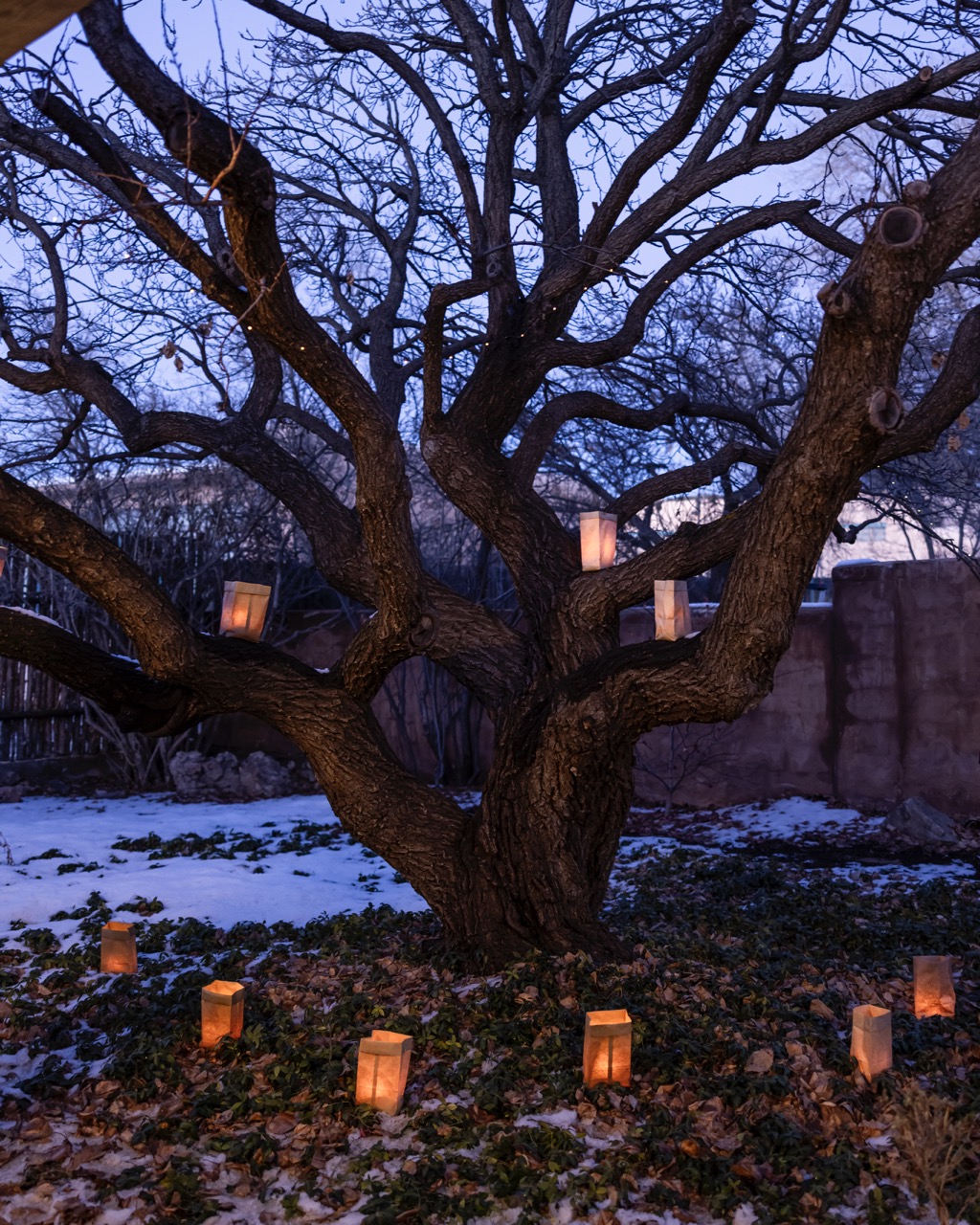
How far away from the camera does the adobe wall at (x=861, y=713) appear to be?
28.4ft

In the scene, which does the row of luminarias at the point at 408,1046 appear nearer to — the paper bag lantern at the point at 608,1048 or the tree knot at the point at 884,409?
the paper bag lantern at the point at 608,1048

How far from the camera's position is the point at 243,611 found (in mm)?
4617

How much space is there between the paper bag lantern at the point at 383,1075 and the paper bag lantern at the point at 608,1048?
600mm

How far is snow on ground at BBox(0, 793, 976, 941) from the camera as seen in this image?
19.8ft

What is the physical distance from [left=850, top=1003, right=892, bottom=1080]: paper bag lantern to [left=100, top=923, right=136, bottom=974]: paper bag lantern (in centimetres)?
304

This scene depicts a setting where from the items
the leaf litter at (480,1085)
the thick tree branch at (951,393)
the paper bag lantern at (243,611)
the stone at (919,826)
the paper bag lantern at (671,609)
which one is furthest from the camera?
the stone at (919,826)

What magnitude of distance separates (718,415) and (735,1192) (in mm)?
4134

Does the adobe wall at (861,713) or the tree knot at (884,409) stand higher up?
the tree knot at (884,409)

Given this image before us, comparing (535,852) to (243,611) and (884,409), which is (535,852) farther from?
(884,409)

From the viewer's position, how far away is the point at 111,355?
775 cm

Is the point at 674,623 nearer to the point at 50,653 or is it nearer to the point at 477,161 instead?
the point at 50,653

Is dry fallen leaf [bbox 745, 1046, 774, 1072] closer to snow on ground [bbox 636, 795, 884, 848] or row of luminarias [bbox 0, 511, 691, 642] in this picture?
row of luminarias [bbox 0, 511, 691, 642]

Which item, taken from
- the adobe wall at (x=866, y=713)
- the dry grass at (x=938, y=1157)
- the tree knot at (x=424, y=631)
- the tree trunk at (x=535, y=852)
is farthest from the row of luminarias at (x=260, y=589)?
the adobe wall at (x=866, y=713)

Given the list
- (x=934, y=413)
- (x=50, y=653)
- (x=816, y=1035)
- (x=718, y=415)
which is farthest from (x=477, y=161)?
(x=816, y=1035)
